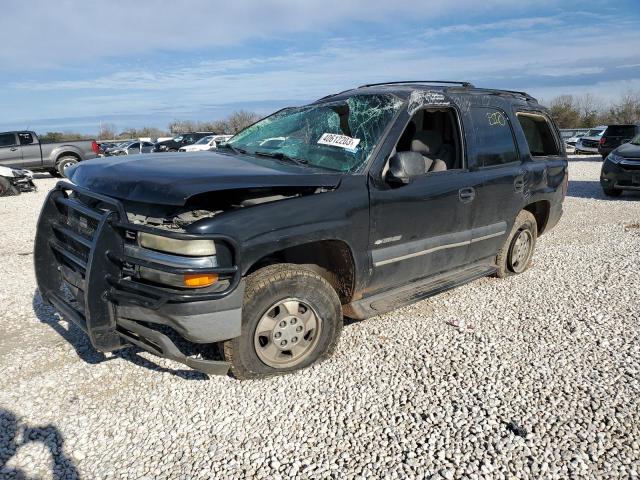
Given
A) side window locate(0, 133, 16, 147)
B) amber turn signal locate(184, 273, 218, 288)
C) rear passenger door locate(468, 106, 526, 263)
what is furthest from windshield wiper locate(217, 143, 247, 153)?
side window locate(0, 133, 16, 147)

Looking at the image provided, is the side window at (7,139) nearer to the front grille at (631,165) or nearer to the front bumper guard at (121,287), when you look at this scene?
the front bumper guard at (121,287)

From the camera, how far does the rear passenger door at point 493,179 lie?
434cm

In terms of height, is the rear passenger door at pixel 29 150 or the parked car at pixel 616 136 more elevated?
the rear passenger door at pixel 29 150

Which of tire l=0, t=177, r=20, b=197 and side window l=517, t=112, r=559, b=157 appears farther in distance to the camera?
tire l=0, t=177, r=20, b=197

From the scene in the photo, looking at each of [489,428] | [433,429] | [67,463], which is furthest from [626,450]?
[67,463]

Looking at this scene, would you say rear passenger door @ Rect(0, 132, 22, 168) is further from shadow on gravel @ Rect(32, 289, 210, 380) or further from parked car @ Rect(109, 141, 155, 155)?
parked car @ Rect(109, 141, 155, 155)

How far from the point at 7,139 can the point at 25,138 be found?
61 centimetres

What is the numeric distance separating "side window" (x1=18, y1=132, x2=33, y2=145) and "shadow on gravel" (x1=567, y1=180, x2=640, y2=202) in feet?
54.5

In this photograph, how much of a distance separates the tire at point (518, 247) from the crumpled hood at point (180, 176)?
2.70m

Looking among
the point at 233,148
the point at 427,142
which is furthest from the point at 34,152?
the point at 427,142

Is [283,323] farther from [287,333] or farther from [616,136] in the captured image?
[616,136]

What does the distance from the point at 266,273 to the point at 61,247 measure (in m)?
1.52

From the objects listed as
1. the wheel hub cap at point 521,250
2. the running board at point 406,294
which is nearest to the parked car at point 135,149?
the wheel hub cap at point 521,250

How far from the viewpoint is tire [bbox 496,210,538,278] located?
16.9 ft
